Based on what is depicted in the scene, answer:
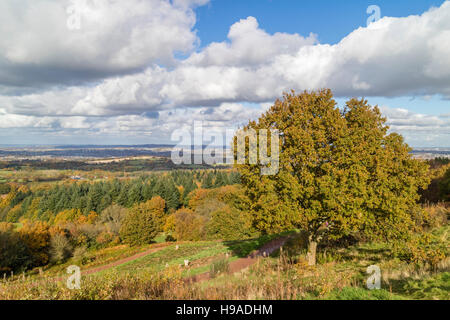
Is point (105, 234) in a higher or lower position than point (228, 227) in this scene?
lower

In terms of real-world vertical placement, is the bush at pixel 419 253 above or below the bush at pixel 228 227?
above

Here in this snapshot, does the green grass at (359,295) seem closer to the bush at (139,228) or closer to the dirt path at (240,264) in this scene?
the dirt path at (240,264)

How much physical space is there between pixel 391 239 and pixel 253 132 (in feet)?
27.9

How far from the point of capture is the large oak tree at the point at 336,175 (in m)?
10.7

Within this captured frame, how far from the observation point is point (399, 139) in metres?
12.3

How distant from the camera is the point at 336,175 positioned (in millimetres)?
10898

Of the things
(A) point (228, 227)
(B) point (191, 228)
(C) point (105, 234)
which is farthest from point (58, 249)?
(A) point (228, 227)

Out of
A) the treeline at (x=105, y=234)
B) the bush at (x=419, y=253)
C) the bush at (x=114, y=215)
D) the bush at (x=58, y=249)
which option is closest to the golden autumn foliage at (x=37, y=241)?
the treeline at (x=105, y=234)

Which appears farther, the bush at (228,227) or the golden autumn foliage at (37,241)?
the golden autumn foliage at (37,241)

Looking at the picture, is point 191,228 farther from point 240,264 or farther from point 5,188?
point 5,188

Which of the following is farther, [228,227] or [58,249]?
[58,249]

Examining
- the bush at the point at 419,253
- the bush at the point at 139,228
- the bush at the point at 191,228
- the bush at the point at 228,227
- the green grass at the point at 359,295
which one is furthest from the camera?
the bush at the point at 191,228

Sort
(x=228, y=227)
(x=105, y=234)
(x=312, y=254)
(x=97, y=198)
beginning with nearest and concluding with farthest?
1. (x=312, y=254)
2. (x=228, y=227)
3. (x=105, y=234)
4. (x=97, y=198)

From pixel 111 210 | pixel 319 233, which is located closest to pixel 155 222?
pixel 111 210
